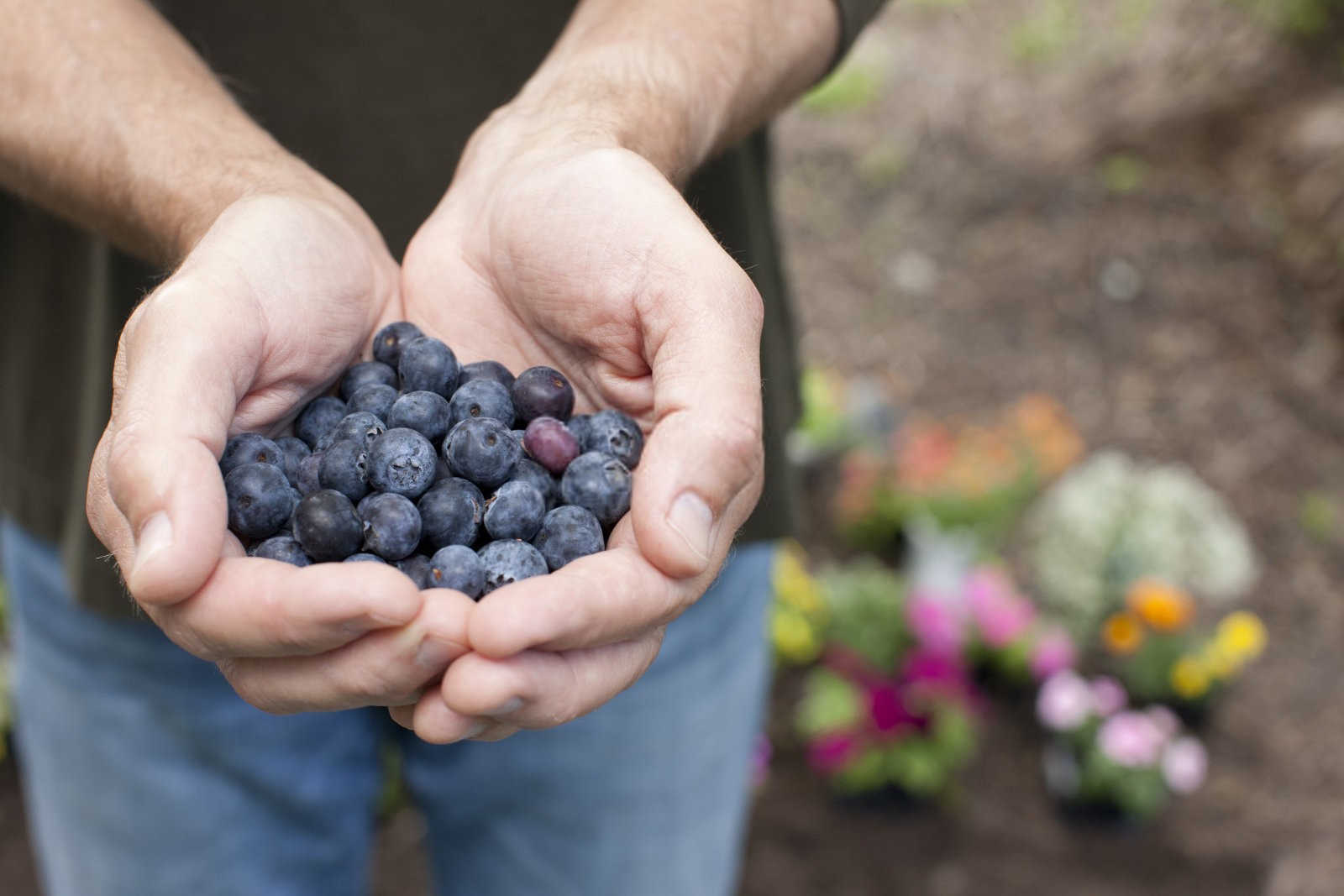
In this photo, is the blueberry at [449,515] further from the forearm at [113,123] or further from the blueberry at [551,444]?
the forearm at [113,123]

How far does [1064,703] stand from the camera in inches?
129

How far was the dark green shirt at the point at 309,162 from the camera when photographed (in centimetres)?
174

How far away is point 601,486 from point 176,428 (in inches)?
18.6

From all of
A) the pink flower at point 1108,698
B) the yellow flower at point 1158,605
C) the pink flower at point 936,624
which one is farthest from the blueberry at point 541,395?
the yellow flower at point 1158,605

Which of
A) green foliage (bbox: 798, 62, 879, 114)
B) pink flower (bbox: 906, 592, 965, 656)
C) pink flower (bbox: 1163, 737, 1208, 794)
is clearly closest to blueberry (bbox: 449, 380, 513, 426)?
pink flower (bbox: 906, 592, 965, 656)

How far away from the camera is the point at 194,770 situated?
1980mm

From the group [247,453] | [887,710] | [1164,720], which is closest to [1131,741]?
[1164,720]

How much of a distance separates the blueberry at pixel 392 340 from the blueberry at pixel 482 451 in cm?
16

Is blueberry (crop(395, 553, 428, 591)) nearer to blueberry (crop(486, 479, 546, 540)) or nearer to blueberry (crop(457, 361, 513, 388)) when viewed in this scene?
blueberry (crop(486, 479, 546, 540))

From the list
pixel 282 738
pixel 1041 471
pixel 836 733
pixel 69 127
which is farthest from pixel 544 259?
pixel 1041 471

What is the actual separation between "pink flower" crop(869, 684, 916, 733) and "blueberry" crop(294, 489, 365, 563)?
2305mm

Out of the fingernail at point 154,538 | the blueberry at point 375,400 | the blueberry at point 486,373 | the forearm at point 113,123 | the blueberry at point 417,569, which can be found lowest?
the blueberry at point 417,569

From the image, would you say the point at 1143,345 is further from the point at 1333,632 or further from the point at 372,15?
the point at 372,15

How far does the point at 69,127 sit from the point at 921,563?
2965mm
